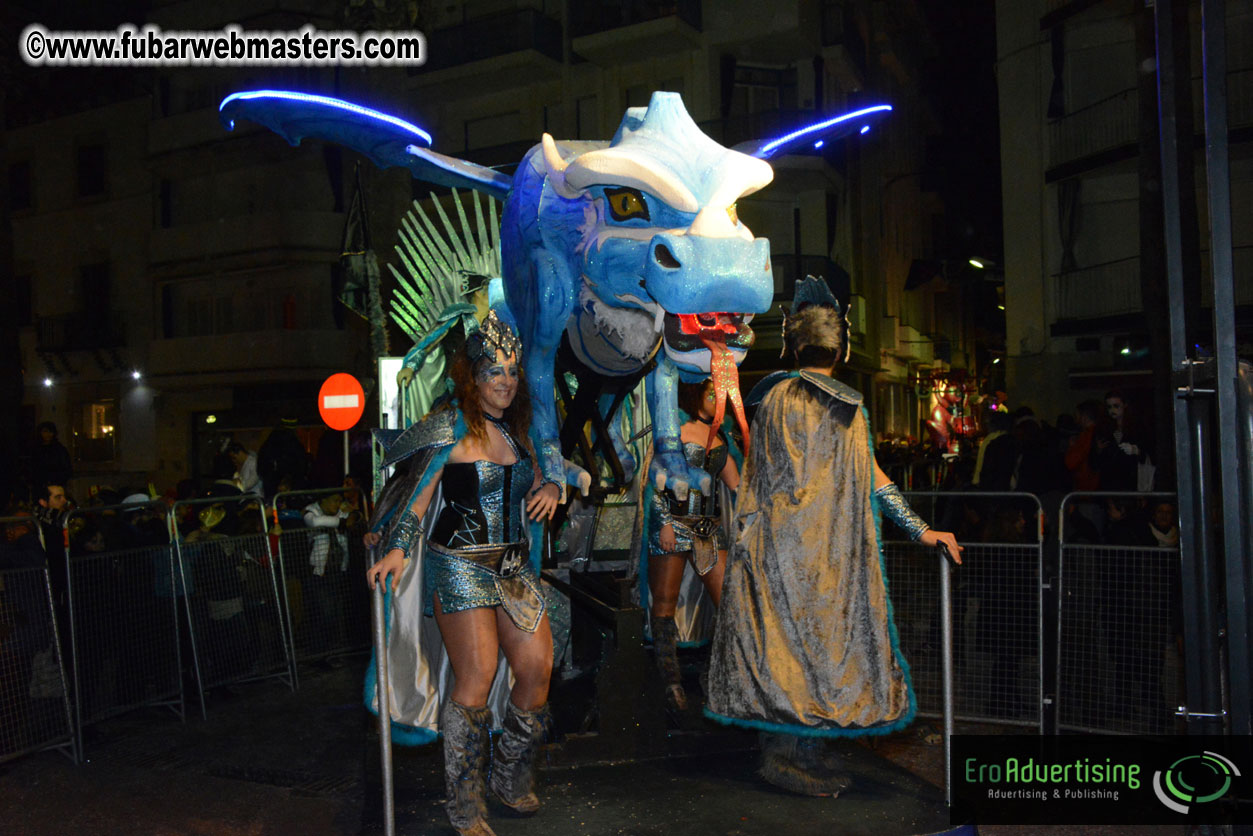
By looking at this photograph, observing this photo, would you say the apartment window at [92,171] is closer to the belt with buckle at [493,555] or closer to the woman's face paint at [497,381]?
the woman's face paint at [497,381]

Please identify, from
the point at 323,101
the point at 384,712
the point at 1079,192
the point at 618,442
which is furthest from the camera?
the point at 1079,192

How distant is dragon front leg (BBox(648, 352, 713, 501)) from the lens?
4105mm

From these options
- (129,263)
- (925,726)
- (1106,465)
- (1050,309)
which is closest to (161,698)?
(925,726)

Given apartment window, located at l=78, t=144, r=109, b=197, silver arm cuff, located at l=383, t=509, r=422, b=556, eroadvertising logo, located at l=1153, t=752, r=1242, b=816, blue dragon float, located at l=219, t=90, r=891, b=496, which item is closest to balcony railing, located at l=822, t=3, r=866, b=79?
blue dragon float, located at l=219, t=90, r=891, b=496

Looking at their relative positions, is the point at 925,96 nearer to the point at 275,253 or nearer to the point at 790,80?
the point at 790,80

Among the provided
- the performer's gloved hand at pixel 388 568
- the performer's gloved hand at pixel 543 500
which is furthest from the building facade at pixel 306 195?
the performer's gloved hand at pixel 388 568

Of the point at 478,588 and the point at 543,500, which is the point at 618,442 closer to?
the point at 543,500

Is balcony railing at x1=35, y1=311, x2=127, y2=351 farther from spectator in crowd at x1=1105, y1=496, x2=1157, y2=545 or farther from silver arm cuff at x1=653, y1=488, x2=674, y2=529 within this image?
spectator in crowd at x1=1105, y1=496, x2=1157, y2=545

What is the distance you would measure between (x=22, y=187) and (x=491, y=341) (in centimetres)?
2585

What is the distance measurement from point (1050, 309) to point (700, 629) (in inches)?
456

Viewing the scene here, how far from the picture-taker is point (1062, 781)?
166 inches

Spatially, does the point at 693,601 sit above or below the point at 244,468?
below

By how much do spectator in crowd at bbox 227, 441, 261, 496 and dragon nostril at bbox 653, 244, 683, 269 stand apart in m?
6.07

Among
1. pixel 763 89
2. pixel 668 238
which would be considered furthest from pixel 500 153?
pixel 668 238
